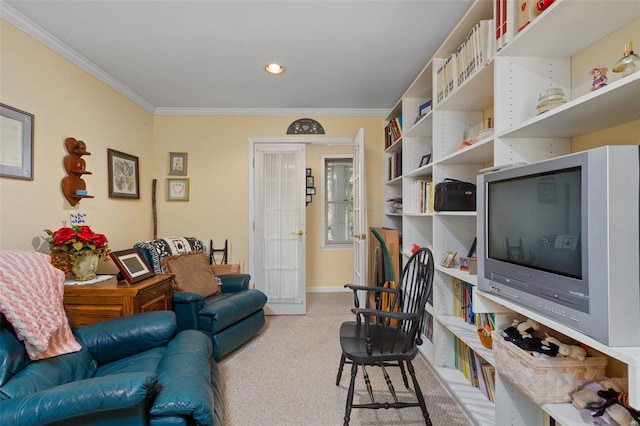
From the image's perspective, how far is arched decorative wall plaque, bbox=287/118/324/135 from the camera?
3.79 m

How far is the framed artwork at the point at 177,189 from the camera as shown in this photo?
375 cm

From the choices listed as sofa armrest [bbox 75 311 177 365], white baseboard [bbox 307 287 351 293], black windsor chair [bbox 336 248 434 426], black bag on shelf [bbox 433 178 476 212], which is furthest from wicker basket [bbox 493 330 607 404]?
white baseboard [bbox 307 287 351 293]

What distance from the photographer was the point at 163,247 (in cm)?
295

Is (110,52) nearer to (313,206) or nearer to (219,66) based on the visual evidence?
(219,66)

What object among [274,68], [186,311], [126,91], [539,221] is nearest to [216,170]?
[126,91]

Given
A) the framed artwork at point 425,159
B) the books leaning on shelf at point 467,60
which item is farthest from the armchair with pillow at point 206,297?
the books leaning on shelf at point 467,60

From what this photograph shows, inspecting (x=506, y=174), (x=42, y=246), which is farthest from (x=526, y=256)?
(x=42, y=246)

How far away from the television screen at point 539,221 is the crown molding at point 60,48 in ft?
10.1

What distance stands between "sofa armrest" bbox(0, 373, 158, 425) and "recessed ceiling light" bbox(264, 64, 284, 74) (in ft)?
7.96

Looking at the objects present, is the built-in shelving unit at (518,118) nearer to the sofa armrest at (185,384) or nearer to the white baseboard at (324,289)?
the sofa armrest at (185,384)

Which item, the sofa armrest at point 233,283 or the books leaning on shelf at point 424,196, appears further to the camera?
the sofa armrest at point 233,283

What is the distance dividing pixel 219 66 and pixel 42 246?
197cm

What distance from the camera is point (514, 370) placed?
4.13 ft

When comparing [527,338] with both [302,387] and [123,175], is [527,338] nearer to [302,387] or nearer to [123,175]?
[302,387]
